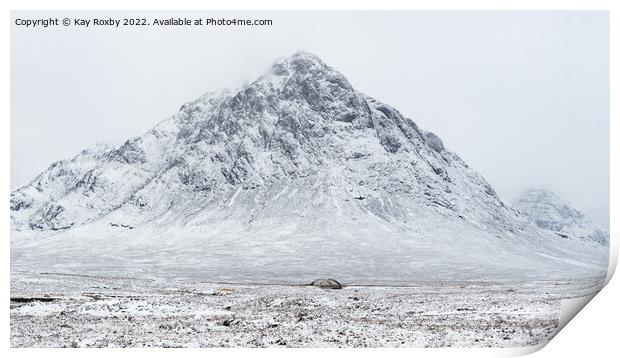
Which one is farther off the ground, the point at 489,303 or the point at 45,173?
the point at 45,173

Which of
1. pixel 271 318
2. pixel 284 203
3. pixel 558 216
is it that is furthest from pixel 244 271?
pixel 284 203

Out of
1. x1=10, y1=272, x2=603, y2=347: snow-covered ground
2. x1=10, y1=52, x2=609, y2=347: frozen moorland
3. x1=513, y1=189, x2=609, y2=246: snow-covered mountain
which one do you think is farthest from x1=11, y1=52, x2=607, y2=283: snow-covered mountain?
x1=10, y1=272, x2=603, y2=347: snow-covered ground

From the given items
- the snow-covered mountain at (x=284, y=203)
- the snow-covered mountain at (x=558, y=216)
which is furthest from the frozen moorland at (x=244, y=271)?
the snow-covered mountain at (x=558, y=216)

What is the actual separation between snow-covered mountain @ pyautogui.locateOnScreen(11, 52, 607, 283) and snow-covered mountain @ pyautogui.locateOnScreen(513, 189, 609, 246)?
0.67 meters

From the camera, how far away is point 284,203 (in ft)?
287

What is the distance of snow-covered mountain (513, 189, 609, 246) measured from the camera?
25541mm

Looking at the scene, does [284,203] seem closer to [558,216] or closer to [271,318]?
[558,216]

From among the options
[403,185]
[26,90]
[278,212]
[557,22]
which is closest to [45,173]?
[26,90]

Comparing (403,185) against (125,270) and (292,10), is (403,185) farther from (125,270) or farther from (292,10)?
(292,10)

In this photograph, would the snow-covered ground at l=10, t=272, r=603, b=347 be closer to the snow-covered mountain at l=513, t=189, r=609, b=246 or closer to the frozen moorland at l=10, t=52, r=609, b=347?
the frozen moorland at l=10, t=52, r=609, b=347

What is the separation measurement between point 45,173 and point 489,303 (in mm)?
16078

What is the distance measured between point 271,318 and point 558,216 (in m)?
15.3

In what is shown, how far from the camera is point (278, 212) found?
284 ft

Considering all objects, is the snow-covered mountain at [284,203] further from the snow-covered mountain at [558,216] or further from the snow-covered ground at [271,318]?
the snow-covered ground at [271,318]
